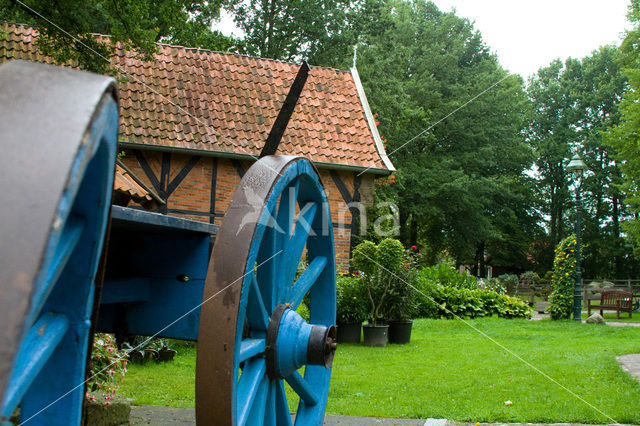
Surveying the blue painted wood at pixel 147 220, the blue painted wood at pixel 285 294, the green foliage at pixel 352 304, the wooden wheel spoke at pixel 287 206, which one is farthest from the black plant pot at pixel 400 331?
the blue painted wood at pixel 147 220

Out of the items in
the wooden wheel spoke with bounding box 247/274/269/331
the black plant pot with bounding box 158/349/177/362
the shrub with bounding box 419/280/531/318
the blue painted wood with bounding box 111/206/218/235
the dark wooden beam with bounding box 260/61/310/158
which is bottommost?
the black plant pot with bounding box 158/349/177/362

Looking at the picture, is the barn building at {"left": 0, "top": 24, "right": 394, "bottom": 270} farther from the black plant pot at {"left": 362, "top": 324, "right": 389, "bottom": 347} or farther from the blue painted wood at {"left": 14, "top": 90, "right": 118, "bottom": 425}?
the blue painted wood at {"left": 14, "top": 90, "right": 118, "bottom": 425}

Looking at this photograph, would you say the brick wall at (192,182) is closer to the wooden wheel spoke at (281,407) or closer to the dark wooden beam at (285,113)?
the wooden wheel spoke at (281,407)

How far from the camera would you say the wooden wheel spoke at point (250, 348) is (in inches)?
72.8

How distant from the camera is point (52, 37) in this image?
20.9 ft

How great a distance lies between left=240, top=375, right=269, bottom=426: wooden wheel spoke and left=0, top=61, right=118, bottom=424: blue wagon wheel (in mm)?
1059

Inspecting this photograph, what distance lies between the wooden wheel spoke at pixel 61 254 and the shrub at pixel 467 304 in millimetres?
11309

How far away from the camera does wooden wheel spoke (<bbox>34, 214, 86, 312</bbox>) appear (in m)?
0.72

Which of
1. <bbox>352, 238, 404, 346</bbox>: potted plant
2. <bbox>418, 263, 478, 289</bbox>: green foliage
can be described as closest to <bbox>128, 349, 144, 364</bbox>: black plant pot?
<bbox>352, 238, 404, 346</bbox>: potted plant

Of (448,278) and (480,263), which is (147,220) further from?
(480,263)

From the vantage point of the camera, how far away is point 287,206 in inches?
88.9

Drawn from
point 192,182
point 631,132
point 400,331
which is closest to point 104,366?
point 400,331

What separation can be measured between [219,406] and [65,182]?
1082 millimetres

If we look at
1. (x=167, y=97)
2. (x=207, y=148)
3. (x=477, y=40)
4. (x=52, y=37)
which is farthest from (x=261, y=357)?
(x=477, y=40)
